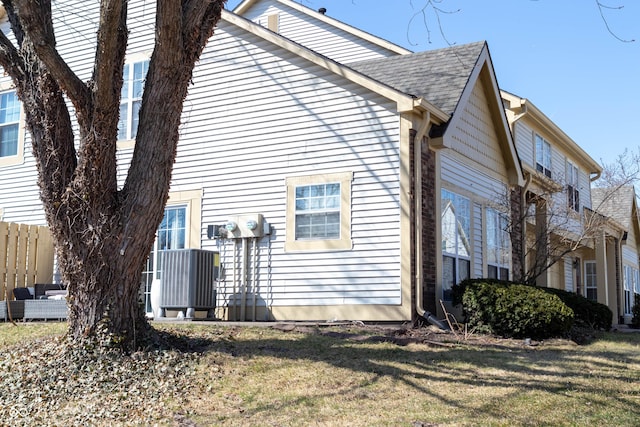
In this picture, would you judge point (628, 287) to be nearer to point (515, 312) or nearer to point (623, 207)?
point (623, 207)

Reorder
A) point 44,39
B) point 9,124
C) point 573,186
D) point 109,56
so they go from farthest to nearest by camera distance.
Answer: point 573,186
point 9,124
point 109,56
point 44,39

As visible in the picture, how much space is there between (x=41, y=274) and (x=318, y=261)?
581cm

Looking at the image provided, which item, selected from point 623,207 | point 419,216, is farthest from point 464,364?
point 623,207

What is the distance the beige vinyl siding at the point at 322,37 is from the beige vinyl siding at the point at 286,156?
24.9ft

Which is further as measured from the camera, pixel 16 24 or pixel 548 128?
pixel 548 128

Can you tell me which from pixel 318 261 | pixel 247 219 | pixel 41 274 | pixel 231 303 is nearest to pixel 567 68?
pixel 318 261

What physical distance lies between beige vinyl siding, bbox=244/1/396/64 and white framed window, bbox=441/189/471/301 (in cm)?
804

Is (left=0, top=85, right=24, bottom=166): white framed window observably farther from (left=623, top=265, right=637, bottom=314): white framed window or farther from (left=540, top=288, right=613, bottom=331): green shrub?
(left=623, top=265, right=637, bottom=314): white framed window

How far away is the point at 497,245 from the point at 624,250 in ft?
48.8

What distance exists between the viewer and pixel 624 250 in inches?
1110

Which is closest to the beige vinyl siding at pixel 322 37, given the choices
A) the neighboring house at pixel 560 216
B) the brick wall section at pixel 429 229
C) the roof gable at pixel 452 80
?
the roof gable at pixel 452 80

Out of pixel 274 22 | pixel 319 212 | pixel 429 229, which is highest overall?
pixel 274 22

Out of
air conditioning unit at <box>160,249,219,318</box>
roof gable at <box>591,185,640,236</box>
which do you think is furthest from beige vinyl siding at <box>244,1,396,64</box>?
roof gable at <box>591,185,640,236</box>

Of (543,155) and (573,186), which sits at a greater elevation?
(543,155)
